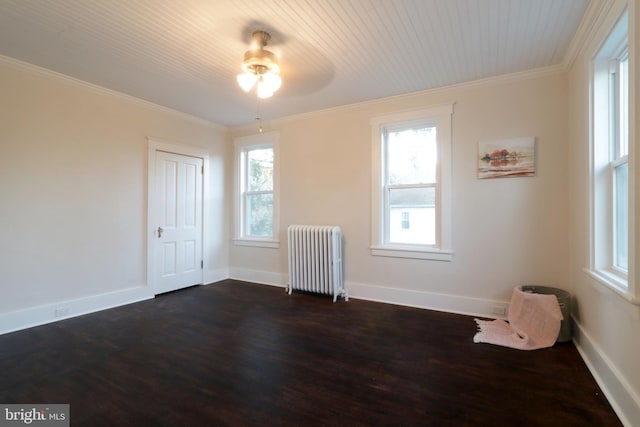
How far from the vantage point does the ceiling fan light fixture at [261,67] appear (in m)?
2.49

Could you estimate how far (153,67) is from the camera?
9.93 feet

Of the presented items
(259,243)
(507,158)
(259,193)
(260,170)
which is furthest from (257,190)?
(507,158)

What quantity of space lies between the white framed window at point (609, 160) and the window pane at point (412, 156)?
1522mm

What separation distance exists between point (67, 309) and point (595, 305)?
498 centimetres

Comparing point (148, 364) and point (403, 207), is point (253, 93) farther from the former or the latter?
point (148, 364)

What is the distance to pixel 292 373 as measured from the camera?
7.16ft

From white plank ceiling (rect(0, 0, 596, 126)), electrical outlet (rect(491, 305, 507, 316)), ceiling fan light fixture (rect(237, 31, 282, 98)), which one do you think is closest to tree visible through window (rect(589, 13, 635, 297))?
white plank ceiling (rect(0, 0, 596, 126))

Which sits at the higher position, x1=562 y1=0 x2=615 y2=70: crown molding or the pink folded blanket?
x1=562 y1=0 x2=615 y2=70: crown molding

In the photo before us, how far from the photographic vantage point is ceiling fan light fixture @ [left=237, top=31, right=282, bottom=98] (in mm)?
2488

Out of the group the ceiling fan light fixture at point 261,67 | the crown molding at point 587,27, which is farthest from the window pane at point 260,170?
the crown molding at point 587,27

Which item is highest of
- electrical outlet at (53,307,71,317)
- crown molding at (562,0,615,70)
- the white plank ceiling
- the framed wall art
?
the white plank ceiling

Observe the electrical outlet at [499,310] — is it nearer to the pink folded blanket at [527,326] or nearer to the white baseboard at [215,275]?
the pink folded blanket at [527,326]

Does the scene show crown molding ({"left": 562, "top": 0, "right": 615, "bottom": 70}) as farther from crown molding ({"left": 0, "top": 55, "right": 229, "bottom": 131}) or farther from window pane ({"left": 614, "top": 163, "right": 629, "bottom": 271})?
crown molding ({"left": 0, "top": 55, "right": 229, "bottom": 131})

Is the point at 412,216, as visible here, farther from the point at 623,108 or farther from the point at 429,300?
the point at 623,108
